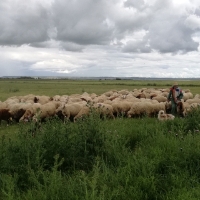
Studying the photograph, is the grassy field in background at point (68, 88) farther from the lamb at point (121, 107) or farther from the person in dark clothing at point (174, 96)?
the person in dark clothing at point (174, 96)

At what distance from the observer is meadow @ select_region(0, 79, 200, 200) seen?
497 cm

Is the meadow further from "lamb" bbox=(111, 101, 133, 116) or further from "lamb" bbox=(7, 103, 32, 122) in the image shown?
"lamb" bbox=(7, 103, 32, 122)

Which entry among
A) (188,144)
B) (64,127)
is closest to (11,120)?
(64,127)

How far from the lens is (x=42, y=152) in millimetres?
6328

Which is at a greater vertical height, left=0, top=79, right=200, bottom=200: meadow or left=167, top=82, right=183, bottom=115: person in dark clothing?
left=167, top=82, right=183, bottom=115: person in dark clothing

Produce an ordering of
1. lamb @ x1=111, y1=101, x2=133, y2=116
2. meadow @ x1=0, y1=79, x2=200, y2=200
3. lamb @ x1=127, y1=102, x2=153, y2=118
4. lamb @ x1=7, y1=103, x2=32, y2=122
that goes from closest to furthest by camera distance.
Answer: meadow @ x1=0, y1=79, x2=200, y2=200
lamb @ x1=127, y1=102, x2=153, y2=118
lamb @ x1=7, y1=103, x2=32, y2=122
lamb @ x1=111, y1=101, x2=133, y2=116

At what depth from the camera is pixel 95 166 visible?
17.6 ft

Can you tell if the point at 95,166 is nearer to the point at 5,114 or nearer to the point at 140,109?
the point at 140,109

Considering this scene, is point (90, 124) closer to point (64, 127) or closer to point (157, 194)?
point (64, 127)

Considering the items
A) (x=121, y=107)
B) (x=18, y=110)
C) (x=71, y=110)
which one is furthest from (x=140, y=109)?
(x=18, y=110)

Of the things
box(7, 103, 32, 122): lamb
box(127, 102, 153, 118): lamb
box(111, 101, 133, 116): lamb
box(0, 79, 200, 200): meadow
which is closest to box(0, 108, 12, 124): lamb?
box(7, 103, 32, 122): lamb

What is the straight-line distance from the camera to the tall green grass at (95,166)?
4.98 meters

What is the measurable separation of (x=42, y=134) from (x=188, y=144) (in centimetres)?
332

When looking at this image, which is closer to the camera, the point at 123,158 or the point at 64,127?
the point at 123,158
